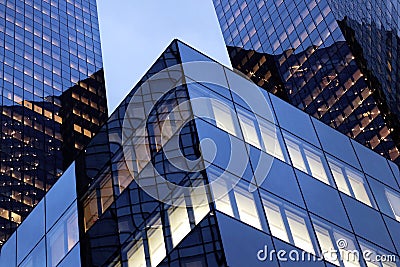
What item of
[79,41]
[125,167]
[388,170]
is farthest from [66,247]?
[79,41]

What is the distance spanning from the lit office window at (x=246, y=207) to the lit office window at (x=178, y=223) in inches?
72.1

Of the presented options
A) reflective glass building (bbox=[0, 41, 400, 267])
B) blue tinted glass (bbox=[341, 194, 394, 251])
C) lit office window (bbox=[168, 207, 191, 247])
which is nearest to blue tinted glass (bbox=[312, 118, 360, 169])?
reflective glass building (bbox=[0, 41, 400, 267])

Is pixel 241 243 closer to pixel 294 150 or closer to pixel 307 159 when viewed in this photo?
pixel 294 150

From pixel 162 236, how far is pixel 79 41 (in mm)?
134476

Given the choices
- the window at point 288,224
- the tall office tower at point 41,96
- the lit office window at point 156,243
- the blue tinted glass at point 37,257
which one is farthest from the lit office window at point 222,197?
the tall office tower at point 41,96

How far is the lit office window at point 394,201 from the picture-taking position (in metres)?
34.0

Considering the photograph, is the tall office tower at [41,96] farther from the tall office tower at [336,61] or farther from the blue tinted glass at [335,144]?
the blue tinted glass at [335,144]

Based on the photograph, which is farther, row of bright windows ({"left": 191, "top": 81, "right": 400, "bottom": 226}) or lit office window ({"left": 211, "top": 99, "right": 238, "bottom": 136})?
row of bright windows ({"left": 191, "top": 81, "right": 400, "bottom": 226})

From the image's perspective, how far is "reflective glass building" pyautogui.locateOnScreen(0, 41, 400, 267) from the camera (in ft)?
82.3

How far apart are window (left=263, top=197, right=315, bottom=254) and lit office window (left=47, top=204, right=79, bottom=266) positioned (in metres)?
7.68

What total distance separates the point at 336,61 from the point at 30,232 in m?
93.6

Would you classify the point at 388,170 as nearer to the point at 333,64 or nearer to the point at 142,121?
the point at 142,121

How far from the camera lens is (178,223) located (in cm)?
2517

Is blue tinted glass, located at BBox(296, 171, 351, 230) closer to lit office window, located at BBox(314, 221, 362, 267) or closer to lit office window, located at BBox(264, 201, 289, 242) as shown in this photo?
lit office window, located at BBox(314, 221, 362, 267)
